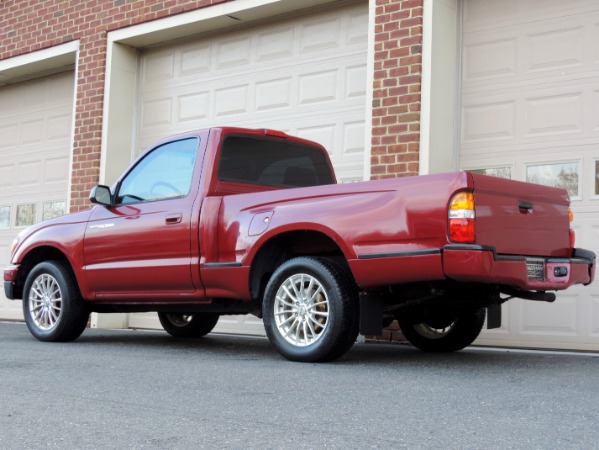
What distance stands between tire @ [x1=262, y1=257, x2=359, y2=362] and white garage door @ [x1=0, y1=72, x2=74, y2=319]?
7.58 metres

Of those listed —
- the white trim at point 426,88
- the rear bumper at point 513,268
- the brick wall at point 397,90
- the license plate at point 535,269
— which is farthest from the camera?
the brick wall at point 397,90

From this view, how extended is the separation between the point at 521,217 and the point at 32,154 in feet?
32.4

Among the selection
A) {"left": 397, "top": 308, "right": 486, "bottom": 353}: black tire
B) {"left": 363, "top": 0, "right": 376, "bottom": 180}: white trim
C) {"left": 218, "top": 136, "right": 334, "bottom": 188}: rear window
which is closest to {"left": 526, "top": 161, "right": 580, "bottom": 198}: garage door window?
{"left": 363, "top": 0, "right": 376, "bottom": 180}: white trim

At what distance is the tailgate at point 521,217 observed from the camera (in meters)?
5.71

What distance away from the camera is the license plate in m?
5.99

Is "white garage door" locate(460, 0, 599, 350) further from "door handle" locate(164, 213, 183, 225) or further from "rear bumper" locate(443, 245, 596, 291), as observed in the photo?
"door handle" locate(164, 213, 183, 225)

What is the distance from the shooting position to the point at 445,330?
24.9 feet

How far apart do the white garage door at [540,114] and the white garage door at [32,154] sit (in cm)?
678

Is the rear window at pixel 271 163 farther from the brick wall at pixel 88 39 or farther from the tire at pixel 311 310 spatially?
the brick wall at pixel 88 39

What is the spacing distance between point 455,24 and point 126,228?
404 cm

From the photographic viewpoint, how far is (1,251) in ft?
46.5

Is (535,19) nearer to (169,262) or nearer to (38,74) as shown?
(169,262)

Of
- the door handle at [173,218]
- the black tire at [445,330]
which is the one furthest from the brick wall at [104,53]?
the door handle at [173,218]

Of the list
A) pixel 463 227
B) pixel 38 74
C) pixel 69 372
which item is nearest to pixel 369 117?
pixel 463 227
